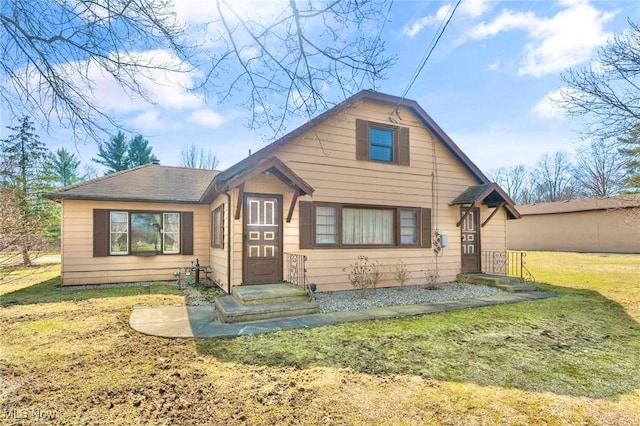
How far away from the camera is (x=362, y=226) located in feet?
32.3

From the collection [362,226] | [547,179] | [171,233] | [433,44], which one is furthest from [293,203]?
[547,179]

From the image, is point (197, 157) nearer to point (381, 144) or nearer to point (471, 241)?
point (381, 144)

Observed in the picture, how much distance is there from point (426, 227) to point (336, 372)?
7479 mm

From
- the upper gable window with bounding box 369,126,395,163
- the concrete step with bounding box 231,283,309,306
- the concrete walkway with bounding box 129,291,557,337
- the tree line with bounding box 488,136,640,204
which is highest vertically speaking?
the tree line with bounding box 488,136,640,204

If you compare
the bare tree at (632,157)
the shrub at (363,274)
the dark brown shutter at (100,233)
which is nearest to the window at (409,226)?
the shrub at (363,274)

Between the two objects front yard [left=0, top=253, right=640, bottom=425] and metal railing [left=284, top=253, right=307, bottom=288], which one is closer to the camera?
front yard [left=0, top=253, right=640, bottom=425]

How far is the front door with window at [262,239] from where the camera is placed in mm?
8195

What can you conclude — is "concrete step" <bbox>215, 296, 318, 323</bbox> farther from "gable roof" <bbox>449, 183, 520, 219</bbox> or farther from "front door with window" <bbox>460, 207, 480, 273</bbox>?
"front door with window" <bbox>460, 207, 480, 273</bbox>

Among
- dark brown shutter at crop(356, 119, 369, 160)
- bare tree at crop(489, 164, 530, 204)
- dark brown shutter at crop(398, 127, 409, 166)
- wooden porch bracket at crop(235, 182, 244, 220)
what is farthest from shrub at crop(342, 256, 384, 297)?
bare tree at crop(489, 164, 530, 204)

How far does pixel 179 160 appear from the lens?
1515 inches

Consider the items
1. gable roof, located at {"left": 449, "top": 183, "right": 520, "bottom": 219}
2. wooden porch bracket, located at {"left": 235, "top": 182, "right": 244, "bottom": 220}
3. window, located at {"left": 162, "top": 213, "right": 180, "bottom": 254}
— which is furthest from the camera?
window, located at {"left": 162, "top": 213, "right": 180, "bottom": 254}

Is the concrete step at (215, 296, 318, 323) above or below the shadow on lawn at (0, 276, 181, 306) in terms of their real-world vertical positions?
above

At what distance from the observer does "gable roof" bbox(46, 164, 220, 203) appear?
34.9 feet

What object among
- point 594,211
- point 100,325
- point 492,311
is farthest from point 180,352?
point 594,211
